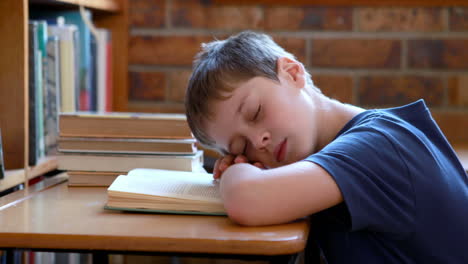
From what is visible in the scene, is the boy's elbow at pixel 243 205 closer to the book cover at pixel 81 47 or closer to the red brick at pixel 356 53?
the book cover at pixel 81 47

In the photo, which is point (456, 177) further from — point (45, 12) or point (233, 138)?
point (45, 12)

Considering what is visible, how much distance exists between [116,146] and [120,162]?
0.03 m

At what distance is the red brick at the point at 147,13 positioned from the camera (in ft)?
6.82

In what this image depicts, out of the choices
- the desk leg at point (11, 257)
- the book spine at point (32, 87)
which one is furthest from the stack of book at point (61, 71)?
the desk leg at point (11, 257)

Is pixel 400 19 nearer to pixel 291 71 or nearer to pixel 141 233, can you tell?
pixel 291 71

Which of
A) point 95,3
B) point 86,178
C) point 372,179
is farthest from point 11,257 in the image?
point 95,3

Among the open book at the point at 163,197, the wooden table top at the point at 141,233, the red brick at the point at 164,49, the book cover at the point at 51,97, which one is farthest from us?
the red brick at the point at 164,49

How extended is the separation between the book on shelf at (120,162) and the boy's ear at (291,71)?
266mm

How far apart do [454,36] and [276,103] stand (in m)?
1.07

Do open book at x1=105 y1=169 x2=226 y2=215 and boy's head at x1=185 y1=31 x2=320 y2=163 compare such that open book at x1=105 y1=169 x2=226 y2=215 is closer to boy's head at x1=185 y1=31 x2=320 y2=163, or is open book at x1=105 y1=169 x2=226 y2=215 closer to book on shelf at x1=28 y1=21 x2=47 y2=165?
boy's head at x1=185 y1=31 x2=320 y2=163

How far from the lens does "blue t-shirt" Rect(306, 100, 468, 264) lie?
927 millimetres

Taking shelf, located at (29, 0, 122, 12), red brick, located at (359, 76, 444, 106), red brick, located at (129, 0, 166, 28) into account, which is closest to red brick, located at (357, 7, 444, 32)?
red brick, located at (359, 76, 444, 106)

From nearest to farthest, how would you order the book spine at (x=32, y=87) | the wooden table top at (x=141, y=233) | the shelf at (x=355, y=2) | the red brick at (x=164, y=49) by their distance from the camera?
the wooden table top at (x=141, y=233), the book spine at (x=32, y=87), the shelf at (x=355, y=2), the red brick at (x=164, y=49)

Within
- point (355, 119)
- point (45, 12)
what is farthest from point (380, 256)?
point (45, 12)
